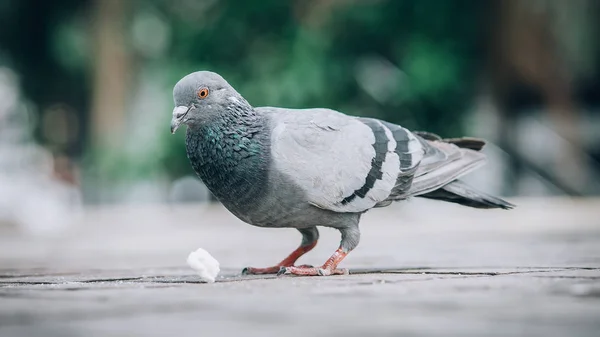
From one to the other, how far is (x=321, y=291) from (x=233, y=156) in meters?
1.10

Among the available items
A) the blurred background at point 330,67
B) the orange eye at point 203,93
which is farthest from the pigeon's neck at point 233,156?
the blurred background at point 330,67

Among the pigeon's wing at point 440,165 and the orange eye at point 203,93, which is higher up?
the orange eye at point 203,93

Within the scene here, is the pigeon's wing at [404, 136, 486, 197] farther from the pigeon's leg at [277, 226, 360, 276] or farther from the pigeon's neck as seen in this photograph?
the pigeon's neck

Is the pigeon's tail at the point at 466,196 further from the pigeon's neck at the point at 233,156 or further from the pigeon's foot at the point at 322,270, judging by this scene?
→ the pigeon's neck at the point at 233,156

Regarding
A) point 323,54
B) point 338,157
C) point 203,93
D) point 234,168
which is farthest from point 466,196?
point 323,54

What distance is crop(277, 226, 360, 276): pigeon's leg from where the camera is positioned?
16.5ft

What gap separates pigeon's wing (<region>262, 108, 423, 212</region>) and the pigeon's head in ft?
0.86

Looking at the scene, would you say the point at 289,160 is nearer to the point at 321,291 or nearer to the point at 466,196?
the point at 321,291

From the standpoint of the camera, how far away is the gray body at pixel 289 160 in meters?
4.95

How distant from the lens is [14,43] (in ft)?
65.2

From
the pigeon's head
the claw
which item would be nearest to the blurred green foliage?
the pigeon's head

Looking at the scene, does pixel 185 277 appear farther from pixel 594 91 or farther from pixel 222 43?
pixel 594 91

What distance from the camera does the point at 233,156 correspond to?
16.4ft

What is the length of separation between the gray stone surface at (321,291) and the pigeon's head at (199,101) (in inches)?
30.4
